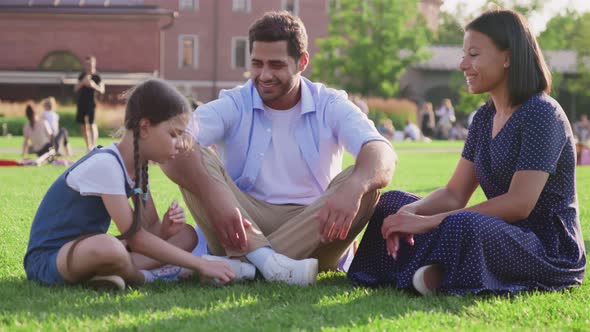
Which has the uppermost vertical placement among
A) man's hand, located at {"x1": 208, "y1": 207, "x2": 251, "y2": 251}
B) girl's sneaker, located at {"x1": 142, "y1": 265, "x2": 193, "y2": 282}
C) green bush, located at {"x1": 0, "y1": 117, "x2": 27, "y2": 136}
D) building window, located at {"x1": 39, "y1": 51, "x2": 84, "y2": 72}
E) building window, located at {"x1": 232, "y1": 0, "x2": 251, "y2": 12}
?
man's hand, located at {"x1": 208, "y1": 207, "x2": 251, "y2": 251}

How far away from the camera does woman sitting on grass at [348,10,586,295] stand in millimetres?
4396

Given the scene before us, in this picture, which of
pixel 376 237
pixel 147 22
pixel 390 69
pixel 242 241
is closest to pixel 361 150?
pixel 376 237

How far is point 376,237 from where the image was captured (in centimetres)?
500

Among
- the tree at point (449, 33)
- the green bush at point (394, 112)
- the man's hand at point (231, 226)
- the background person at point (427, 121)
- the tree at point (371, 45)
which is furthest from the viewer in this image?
the tree at point (449, 33)

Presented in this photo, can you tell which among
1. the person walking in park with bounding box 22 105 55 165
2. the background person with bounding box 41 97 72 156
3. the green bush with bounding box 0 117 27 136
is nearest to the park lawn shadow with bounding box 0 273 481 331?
the person walking in park with bounding box 22 105 55 165

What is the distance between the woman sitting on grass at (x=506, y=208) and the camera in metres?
4.40

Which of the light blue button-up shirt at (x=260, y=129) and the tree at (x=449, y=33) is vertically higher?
the light blue button-up shirt at (x=260, y=129)

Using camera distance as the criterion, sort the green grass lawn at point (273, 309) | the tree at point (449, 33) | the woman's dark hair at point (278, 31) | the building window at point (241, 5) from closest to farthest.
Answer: the green grass lawn at point (273, 309)
the woman's dark hair at point (278, 31)
the building window at point (241, 5)
the tree at point (449, 33)

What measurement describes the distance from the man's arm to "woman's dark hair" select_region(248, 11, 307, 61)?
0.74 meters

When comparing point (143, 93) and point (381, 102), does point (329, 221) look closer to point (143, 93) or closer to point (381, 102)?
point (143, 93)

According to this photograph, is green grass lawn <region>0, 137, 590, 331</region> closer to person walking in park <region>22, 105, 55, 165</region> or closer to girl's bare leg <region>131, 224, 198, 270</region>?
girl's bare leg <region>131, 224, 198, 270</region>

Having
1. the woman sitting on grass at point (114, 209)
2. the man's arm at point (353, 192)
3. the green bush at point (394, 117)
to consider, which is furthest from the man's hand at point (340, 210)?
the green bush at point (394, 117)

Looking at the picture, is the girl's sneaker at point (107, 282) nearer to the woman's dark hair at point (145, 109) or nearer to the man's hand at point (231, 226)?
the woman's dark hair at point (145, 109)

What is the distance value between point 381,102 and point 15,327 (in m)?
41.0
